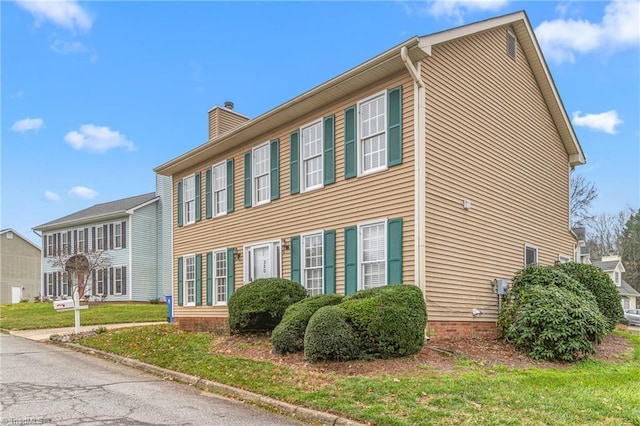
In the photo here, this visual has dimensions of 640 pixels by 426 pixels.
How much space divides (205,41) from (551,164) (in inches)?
424

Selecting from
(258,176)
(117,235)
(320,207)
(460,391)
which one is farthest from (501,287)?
(117,235)

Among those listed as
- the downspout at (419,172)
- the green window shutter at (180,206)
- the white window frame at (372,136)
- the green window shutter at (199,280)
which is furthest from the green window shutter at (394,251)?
the green window shutter at (180,206)

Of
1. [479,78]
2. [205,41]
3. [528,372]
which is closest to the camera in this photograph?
[528,372]

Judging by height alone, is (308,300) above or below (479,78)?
below

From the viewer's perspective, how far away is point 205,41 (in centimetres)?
1553

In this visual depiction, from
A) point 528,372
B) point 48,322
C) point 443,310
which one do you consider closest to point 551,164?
point 443,310

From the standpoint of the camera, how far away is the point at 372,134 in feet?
39.7

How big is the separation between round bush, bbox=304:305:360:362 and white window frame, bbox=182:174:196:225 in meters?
10.1

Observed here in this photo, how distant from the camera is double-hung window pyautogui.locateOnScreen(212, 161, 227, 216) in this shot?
55.8 ft

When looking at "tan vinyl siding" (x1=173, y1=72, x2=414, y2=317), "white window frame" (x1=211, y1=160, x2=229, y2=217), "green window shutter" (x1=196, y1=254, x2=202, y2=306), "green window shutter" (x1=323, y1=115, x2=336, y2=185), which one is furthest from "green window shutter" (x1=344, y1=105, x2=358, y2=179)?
"green window shutter" (x1=196, y1=254, x2=202, y2=306)

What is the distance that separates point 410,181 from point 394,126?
1.30 metres

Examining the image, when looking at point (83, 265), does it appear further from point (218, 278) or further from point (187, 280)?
point (218, 278)

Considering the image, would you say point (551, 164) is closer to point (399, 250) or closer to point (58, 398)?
point (399, 250)

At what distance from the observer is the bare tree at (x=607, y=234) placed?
196 feet
